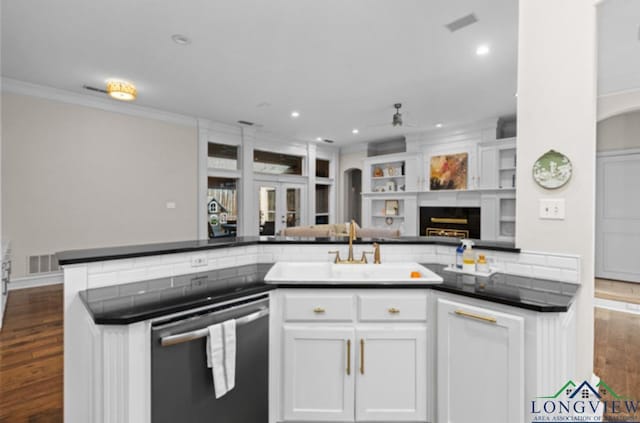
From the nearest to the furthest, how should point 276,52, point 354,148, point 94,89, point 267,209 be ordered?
point 276,52 → point 94,89 → point 267,209 → point 354,148

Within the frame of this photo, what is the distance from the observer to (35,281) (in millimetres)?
4590

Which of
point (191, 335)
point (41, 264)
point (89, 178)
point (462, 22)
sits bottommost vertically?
point (41, 264)

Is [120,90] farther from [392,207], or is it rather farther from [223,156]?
[392,207]

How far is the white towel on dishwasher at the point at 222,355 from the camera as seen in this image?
56.7 inches

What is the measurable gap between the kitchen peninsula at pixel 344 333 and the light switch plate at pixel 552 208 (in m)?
0.23

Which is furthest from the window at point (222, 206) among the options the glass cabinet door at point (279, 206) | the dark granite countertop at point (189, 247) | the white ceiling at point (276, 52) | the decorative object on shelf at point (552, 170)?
the decorative object on shelf at point (552, 170)

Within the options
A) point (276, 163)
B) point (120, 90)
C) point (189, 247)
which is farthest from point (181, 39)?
point (276, 163)

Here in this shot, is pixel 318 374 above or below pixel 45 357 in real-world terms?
above

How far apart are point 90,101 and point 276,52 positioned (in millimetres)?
3389

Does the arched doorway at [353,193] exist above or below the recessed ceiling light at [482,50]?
below

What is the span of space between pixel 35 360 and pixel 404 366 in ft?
9.21

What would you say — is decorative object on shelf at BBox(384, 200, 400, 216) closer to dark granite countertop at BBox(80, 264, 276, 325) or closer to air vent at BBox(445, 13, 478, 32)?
air vent at BBox(445, 13, 478, 32)

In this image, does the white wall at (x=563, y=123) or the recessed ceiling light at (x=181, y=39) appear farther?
the recessed ceiling light at (x=181, y=39)

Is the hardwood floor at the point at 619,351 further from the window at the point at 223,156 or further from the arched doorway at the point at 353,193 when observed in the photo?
the window at the point at 223,156
